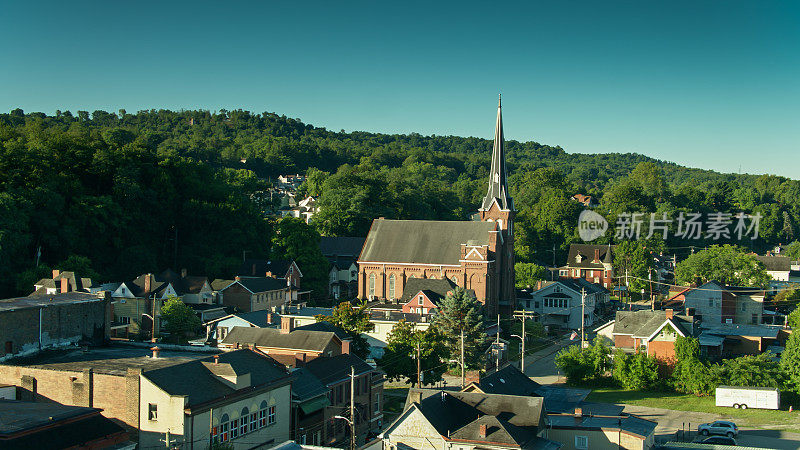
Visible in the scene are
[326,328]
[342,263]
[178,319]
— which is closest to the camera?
[326,328]

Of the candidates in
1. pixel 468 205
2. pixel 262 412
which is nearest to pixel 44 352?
pixel 262 412

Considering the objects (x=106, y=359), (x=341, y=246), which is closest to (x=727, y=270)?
(x=341, y=246)

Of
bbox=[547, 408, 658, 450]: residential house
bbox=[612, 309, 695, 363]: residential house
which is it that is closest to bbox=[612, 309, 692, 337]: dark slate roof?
bbox=[612, 309, 695, 363]: residential house

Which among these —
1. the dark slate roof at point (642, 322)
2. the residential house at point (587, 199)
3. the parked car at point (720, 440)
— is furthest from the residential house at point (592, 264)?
the parked car at point (720, 440)

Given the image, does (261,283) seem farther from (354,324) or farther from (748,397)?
(748,397)

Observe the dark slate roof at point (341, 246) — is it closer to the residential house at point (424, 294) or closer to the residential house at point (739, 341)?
the residential house at point (424, 294)
